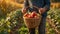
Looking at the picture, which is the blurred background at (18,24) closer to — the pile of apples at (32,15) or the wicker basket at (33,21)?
the pile of apples at (32,15)

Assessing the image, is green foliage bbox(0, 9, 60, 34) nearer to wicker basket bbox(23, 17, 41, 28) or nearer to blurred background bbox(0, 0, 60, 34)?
blurred background bbox(0, 0, 60, 34)

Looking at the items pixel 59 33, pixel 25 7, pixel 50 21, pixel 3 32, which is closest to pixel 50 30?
pixel 59 33

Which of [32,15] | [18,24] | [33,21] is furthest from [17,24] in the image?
[33,21]

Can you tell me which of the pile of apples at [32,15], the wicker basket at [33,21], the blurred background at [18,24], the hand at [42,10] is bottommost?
the blurred background at [18,24]

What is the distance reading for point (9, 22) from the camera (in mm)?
7984

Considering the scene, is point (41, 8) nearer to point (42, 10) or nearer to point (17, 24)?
point (42, 10)

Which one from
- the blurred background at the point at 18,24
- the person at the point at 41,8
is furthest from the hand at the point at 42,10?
the blurred background at the point at 18,24

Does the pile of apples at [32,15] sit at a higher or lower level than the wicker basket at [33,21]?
higher

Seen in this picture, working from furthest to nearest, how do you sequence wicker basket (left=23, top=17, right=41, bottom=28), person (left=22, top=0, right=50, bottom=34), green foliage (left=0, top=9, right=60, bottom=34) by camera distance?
green foliage (left=0, top=9, right=60, bottom=34)
person (left=22, top=0, right=50, bottom=34)
wicker basket (left=23, top=17, right=41, bottom=28)

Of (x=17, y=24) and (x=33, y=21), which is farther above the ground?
(x=33, y=21)

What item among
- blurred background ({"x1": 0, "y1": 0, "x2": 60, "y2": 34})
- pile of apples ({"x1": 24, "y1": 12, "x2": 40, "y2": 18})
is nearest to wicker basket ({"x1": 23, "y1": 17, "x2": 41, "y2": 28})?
pile of apples ({"x1": 24, "y1": 12, "x2": 40, "y2": 18})

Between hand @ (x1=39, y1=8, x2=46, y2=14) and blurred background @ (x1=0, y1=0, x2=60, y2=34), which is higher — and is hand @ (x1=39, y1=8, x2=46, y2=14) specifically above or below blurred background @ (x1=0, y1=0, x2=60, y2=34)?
above

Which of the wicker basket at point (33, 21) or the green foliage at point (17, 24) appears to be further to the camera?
the green foliage at point (17, 24)

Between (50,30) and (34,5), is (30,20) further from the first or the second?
(50,30)
